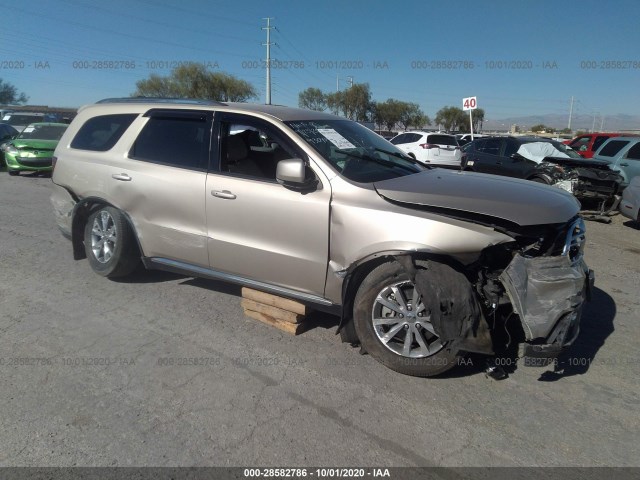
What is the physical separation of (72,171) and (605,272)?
21.5ft

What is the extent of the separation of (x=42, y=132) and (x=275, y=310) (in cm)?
1381

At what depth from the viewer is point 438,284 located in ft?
9.95

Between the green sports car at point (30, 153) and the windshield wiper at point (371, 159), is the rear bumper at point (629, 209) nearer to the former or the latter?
the windshield wiper at point (371, 159)

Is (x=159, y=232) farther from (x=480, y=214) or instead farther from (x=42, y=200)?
(x=42, y=200)

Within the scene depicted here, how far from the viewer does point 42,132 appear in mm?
14273

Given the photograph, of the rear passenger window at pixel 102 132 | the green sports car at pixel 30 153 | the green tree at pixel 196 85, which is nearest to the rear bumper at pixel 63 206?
the rear passenger window at pixel 102 132

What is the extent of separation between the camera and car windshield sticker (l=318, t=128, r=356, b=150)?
3.98 m

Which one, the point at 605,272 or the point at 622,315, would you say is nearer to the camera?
the point at 622,315

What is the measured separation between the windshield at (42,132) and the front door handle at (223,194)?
42.1 ft

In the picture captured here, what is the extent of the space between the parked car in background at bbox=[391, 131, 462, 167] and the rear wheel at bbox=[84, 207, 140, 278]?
1236 centimetres

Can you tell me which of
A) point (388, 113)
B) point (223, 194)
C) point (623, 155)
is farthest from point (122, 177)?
point (388, 113)

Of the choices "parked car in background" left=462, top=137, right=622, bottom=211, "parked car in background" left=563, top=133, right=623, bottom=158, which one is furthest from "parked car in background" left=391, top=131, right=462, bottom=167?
"parked car in background" left=563, top=133, right=623, bottom=158

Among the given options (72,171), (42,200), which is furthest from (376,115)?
(72,171)

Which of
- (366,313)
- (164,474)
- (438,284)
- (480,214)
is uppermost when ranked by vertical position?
(480,214)
